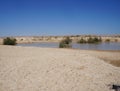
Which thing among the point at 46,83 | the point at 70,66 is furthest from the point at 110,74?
the point at 46,83

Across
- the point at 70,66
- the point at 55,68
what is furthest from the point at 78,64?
the point at 55,68

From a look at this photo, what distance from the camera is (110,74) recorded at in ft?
33.9

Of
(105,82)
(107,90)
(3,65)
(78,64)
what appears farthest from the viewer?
(3,65)

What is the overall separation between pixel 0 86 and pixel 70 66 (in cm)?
365

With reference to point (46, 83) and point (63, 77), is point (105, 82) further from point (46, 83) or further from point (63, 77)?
point (46, 83)

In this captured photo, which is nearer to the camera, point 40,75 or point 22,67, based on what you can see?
point 40,75

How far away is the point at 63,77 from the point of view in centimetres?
924

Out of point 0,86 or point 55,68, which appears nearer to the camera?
point 0,86

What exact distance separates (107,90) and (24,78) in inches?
144

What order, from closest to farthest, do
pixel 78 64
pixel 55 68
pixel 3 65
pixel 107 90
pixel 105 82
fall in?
pixel 107 90 → pixel 105 82 → pixel 55 68 → pixel 78 64 → pixel 3 65

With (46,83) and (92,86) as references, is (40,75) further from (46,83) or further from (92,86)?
(92,86)

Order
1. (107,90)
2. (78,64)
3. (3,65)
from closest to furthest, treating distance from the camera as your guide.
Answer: (107,90) < (78,64) < (3,65)

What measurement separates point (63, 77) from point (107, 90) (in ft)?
6.72

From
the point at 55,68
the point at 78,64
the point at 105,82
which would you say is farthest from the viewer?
the point at 78,64
